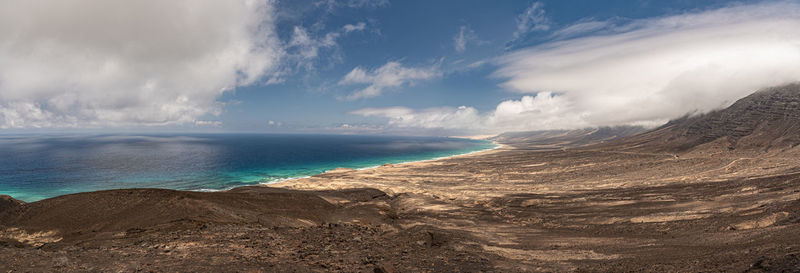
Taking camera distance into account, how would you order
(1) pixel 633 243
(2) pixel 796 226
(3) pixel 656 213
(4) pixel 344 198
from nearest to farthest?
(2) pixel 796 226 → (1) pixel 633 243 → (3) pixel 656 213 → (4) pixel 344 198

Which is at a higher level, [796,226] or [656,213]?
[796,226]

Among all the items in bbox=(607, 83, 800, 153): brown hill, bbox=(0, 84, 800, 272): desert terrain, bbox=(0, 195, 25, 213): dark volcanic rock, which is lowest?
bbox=(0, 84, 800, 272): desert terrain

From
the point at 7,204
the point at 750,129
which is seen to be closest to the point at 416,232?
the point at 7,204

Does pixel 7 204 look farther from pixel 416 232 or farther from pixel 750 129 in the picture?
pixel 750 129

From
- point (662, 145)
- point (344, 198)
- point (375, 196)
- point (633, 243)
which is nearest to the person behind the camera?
point (633, 243)

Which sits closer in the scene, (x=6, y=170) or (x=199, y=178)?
(x=199, y=178)

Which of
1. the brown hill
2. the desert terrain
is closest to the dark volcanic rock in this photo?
the desert terrain

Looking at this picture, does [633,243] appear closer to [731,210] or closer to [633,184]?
[731,210]

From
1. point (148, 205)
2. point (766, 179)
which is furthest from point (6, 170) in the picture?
point (766, 179)

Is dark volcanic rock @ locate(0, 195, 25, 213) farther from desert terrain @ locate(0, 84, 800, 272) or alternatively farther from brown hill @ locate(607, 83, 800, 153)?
brown hill @ locate(607, 83, 800, 153)
